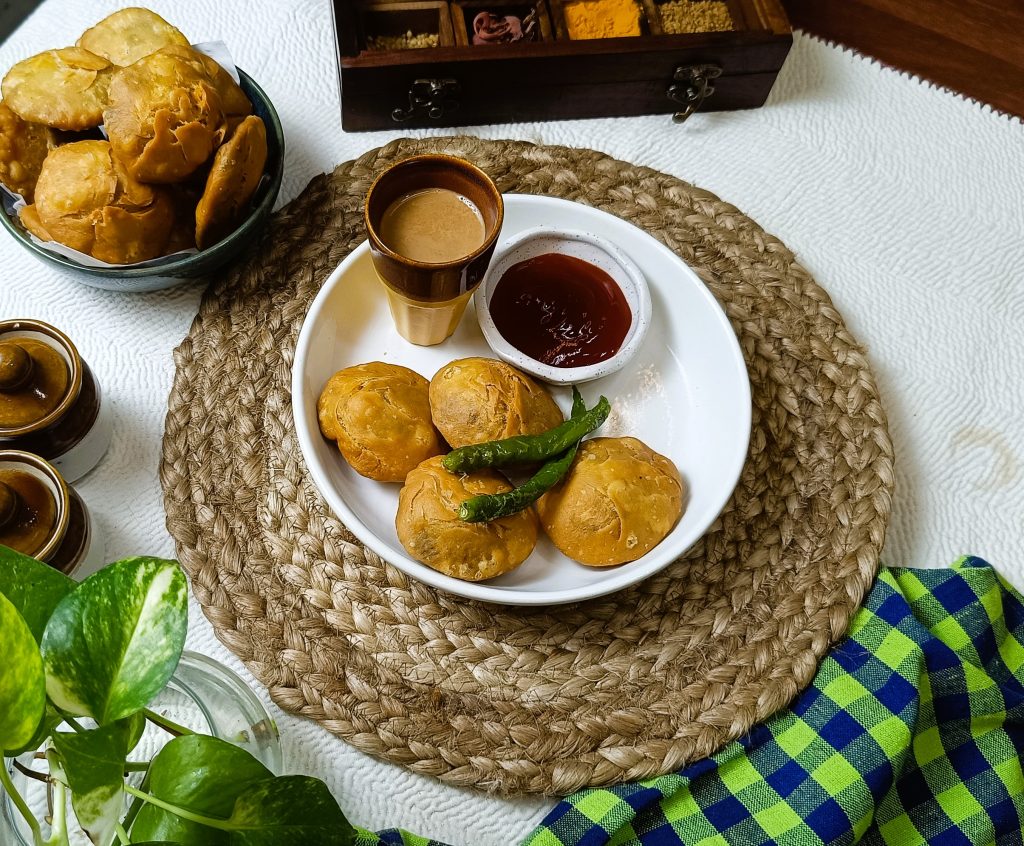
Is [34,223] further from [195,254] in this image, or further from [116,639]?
[116,639]

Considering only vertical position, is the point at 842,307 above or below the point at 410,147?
below

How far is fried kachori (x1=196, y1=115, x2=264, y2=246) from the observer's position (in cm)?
152

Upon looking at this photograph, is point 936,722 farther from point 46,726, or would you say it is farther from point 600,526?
point 46,726

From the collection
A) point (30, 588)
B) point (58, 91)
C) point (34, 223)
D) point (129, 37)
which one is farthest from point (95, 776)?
point (129, 37)

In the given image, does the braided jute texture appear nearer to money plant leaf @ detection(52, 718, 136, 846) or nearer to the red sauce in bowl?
the red sauce in bowl

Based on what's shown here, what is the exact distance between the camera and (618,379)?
1675 mm

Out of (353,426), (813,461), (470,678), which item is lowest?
(470,678)

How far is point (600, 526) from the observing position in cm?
139

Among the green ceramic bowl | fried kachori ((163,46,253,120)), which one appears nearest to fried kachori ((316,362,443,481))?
the green ceramic bowl

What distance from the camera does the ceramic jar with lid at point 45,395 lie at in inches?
54.6

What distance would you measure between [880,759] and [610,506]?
2.06ft

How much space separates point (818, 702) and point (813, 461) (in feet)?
1.47

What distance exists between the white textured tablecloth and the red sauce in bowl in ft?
1.71

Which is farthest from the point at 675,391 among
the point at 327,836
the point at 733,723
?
the point at 327,836
